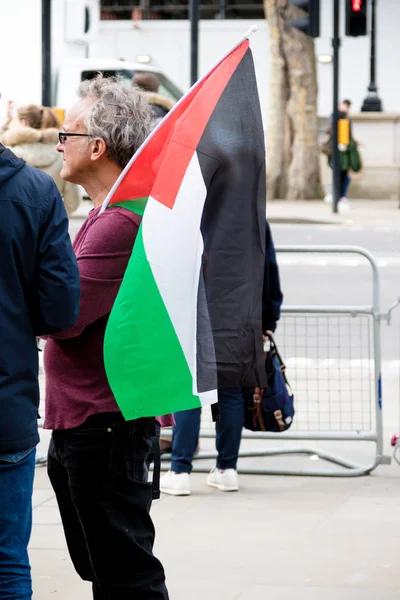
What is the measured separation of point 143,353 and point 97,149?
0.63 m

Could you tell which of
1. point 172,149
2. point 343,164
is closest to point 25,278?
point 172,149

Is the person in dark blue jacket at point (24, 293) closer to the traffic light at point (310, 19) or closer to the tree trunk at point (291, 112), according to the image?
the traffic light at point (310, 19)

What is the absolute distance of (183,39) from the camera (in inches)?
1454

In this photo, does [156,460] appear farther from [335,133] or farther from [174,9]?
[174,9]

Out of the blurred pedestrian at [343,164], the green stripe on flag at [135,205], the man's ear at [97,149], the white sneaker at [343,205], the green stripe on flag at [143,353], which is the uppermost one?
the man's ear at [97,149]

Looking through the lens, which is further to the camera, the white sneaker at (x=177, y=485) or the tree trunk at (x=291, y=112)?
the tree trunk at (x=291, y=112)

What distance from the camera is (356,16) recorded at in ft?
65.0

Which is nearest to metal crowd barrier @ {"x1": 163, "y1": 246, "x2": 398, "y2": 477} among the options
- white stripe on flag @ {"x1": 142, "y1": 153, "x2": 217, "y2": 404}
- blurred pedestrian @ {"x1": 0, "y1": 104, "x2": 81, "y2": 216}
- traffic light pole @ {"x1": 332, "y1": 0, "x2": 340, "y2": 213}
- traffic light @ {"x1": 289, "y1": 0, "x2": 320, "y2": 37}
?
blurred pedestrian @ {"x1": 0, "y1": 104, "x2": 81, "y2": 216}

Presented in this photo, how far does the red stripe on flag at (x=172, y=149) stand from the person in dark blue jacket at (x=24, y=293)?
0.31m

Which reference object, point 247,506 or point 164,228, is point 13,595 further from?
point 247,506

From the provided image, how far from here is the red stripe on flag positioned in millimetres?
3652

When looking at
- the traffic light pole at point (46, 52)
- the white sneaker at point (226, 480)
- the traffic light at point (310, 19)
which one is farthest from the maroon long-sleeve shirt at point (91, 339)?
the traffic light at point (310, 19)

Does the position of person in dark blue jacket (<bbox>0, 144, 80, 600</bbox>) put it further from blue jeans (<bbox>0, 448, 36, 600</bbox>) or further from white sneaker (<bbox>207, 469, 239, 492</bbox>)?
white sneaker (<bbox>207, 469, 239, 492</bbox>)

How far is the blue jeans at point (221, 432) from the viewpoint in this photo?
6113mm
